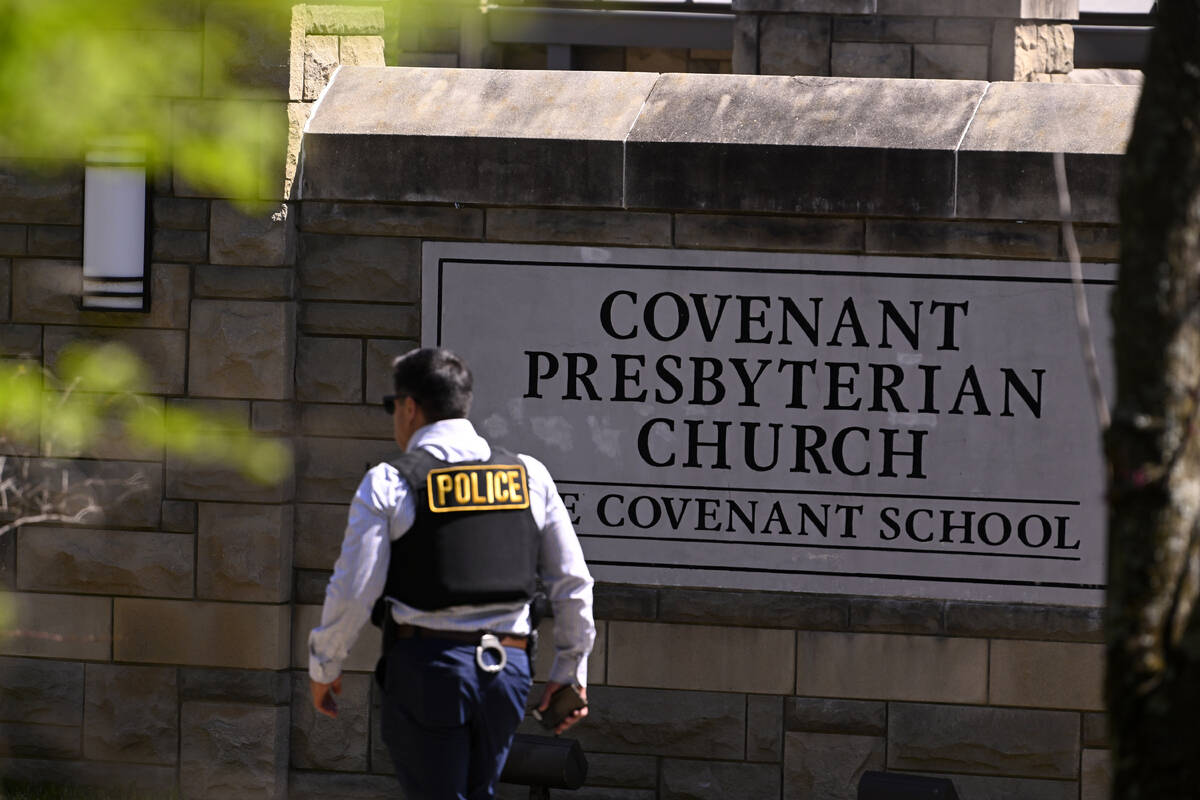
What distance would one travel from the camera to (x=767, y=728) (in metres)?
6.52

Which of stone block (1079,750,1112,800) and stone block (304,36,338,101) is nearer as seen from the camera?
stone block (1079,750,1112,800)

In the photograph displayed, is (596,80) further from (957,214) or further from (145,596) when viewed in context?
(145,596)

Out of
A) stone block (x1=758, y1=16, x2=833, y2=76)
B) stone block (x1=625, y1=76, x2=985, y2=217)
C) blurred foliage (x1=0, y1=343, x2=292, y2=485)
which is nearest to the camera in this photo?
stone block (x1=625, y1=76, x2=985, y2=217)

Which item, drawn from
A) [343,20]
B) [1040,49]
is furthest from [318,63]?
[1040,49]

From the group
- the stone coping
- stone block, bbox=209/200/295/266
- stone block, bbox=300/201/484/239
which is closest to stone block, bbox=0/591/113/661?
stone block, bbox=209/200/295/266

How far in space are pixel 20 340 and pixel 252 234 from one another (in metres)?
1.12

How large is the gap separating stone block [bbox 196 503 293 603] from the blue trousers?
7.36ft

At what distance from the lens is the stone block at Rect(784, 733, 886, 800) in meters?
6.46

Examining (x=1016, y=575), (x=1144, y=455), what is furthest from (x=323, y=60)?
(x=1144, y=455)

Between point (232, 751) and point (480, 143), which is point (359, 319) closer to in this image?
point (480, 143)

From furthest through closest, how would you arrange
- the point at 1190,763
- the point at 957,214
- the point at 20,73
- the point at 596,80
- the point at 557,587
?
1. the point at 596,80
2. the point at 957,214
3. the point at 557,587
4. the point at 20,73
5. the point at 1190,763

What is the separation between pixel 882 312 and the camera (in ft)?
21.3

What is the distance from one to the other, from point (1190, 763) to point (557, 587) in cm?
211

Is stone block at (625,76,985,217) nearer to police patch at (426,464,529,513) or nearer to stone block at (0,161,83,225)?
police patch at (426,464,529,513)
